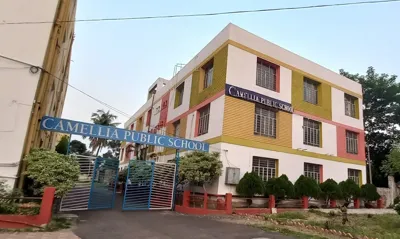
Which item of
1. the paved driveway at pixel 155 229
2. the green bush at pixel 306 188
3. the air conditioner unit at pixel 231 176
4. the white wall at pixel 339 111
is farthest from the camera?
the white wall at pixel 339 111

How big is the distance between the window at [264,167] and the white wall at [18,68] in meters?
10.6

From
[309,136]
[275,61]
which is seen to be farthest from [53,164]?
[309,136]

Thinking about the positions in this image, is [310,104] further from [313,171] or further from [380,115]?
[380,115]

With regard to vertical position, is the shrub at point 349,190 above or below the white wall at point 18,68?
below

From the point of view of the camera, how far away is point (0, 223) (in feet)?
22.7

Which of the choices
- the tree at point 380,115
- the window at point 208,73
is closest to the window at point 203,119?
the window at point 208,73

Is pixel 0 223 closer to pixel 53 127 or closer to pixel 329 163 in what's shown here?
pixel 53 127

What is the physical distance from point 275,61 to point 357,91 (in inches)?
351

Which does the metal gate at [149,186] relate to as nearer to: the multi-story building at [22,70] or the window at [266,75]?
the multi-story building at [22,70]

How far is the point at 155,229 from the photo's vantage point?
819 centimetres

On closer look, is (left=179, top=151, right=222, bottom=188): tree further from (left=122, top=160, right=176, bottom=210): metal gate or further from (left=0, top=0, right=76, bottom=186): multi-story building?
(left=0, top=0, right=76, bottom=186): multi-story building

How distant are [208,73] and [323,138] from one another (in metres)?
8.62

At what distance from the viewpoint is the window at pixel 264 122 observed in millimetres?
15133

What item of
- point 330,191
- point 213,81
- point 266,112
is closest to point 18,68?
point 213,81
